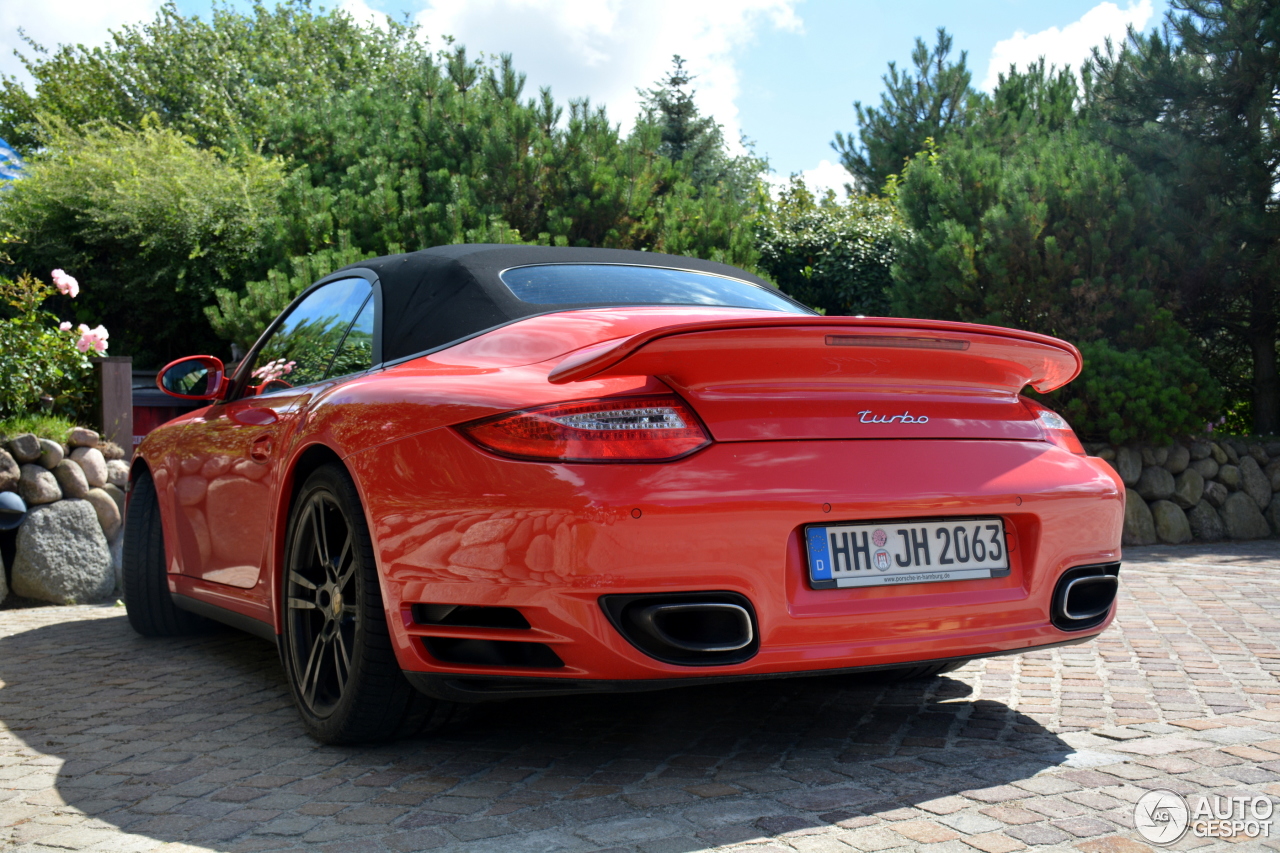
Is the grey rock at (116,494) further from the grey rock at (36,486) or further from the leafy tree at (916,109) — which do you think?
the leafy tree at (916,109)

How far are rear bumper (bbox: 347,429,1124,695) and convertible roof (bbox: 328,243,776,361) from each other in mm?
569

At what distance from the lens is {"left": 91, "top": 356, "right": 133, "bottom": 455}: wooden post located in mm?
7039

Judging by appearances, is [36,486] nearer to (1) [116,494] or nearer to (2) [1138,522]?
(1) [116,494]

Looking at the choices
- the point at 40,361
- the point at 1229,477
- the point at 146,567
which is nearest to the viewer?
the point at 146,567

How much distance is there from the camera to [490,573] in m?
2.37

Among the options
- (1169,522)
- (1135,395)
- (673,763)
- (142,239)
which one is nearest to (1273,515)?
(1169,522)

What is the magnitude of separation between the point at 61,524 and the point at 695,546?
510cm

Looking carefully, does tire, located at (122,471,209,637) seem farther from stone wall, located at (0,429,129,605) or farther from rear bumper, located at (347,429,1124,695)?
rear bumper, located at (347,429,1124,695)

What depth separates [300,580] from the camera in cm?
311

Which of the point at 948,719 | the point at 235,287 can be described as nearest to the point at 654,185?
the point at 235,287

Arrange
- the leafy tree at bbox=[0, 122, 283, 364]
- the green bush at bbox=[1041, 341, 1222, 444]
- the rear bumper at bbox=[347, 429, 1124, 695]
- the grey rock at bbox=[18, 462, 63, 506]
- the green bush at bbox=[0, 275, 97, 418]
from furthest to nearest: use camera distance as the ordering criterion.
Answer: the leafy tree at bbox=[0, 122, 283, 364] < the green bush at bbox=[1041, 341, 1222, 444] < the green bush at bbox=[0, 275, 97, 418] < the grey rock at bbox=[18, 462, 63, 506] < the rear bumper at bbox=[347, 429, 1124, 695]

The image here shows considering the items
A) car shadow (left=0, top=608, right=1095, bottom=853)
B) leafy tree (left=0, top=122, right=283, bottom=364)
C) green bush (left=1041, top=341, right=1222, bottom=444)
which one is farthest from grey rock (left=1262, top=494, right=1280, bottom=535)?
leafy tree (left=0, top=122, right=283, bottom=364)

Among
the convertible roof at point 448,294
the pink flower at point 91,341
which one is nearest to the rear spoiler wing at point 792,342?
the convertible roof at point 448,294

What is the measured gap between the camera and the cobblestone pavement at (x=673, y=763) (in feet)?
7.50
